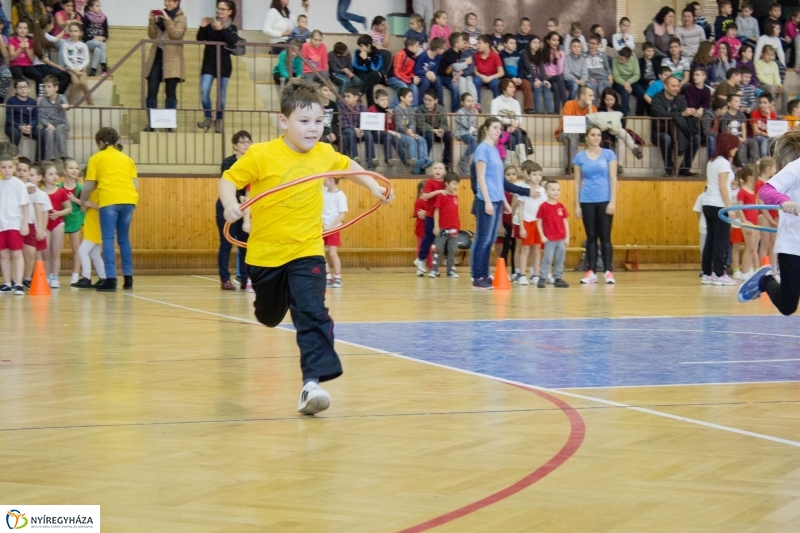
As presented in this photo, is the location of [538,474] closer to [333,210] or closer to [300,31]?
[333,210]

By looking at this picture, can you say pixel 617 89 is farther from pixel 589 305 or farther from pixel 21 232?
pixel 21 232

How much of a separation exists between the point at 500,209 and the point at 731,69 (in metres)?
9.34

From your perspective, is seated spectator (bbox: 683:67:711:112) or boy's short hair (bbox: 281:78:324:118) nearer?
boy's short hair (bbox: 281:78:324:118)

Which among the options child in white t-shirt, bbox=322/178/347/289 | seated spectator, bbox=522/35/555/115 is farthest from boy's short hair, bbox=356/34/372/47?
child in white t-shirt, bbox=322/178/347/289

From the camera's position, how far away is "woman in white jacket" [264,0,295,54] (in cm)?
2167

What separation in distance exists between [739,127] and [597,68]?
296 centimetres

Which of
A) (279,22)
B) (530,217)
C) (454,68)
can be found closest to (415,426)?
(530,217)

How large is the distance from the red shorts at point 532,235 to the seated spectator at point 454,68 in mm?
5529

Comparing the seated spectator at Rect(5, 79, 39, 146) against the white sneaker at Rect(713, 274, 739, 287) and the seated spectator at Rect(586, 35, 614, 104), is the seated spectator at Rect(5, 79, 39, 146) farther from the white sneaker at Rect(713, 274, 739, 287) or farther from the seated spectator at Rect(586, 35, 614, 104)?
the white sneaker at Rect(713, 274, 739, 287)

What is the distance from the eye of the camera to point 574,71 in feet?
73.5

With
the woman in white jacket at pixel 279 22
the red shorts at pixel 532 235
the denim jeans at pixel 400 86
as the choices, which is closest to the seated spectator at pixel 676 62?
the denim jeans at pixel 400 86

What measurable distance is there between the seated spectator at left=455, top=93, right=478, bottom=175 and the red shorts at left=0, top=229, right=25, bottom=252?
9.13 metres

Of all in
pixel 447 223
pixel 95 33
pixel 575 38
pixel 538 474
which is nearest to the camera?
pixel 538 474

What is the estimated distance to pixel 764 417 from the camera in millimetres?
5859
